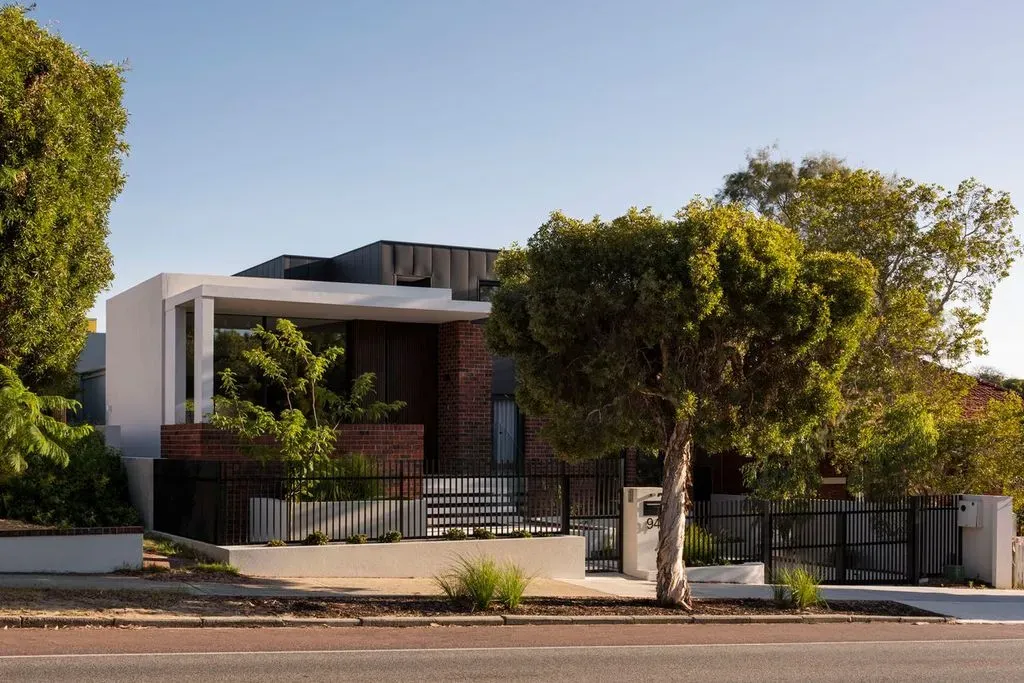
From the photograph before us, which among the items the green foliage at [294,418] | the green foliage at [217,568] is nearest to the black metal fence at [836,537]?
the green foliage at [294,418]

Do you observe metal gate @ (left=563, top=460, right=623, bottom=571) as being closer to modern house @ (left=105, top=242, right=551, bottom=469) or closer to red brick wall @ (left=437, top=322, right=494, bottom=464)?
modern house @ (left=105, top=242, right=551, bottom=469)

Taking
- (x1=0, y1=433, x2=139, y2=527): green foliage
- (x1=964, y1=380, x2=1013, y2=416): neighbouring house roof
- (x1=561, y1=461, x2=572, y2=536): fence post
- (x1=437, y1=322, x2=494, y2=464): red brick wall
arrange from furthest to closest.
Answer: (x1=964, y1=380, x2=1013, y2=416): neighbouring house roof < (x1=437, y1=322, x2=494, y2=464): red brick wall < (x1=561, y1=461, x2=572, y2=536): fence post < (x1=0, y1=433, x2=139, y2=527): green foliage

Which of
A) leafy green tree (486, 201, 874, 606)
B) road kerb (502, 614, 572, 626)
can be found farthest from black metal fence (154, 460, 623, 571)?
road kerb (502, 614, 572, 626)

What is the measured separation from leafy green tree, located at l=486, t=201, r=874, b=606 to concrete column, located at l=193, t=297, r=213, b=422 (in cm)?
640

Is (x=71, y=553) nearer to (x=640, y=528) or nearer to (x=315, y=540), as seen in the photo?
(x=315, y=540)

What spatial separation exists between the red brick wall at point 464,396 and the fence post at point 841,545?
272 inches

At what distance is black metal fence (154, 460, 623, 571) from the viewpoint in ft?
61.2

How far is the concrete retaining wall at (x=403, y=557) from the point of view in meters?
17.8

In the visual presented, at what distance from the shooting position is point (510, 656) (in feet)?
40.0

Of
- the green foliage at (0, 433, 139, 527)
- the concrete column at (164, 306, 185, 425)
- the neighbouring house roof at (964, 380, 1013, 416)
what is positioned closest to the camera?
the green foliage at (0, 433, 139, 527)

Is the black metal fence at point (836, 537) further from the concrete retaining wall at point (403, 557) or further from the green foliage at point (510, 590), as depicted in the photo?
the green foliage at point (510, 590)

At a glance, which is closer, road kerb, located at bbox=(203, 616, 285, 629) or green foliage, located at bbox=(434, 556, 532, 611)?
road kerb, located at bbox=(203, 616, 285, 629)

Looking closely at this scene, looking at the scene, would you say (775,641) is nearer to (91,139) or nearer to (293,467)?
(293,467)

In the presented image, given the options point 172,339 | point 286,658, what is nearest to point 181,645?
point 286,658
